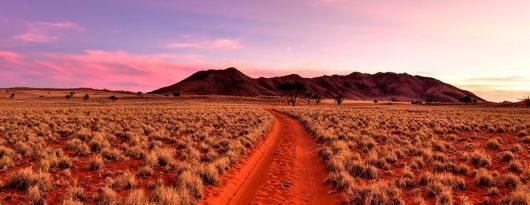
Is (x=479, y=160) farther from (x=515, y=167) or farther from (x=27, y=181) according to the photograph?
(x=27, y=181)

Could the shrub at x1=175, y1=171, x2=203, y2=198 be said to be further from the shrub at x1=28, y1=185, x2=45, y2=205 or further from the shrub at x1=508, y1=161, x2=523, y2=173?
the shrub at x1=508, y1=161, x2=523, y2=173

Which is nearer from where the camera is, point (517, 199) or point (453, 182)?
point (517, 199)

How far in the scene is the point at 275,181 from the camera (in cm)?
1218

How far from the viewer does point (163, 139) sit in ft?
72.6

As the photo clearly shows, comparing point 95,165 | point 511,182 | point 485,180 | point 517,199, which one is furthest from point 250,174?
point 511,182

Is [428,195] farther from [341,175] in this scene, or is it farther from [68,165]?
[68,165]

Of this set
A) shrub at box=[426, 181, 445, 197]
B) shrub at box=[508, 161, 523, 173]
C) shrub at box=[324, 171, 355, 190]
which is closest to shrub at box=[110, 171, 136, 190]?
shrub at box=[324, 171, 355, 190]

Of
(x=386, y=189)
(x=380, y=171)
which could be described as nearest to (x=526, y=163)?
(x=380, y=171)

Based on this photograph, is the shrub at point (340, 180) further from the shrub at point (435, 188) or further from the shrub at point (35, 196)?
the shrub at point (35, 196)

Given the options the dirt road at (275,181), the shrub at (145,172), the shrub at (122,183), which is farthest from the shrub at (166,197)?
the shrub at (145,172)

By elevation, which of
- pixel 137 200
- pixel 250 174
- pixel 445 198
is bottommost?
pixel 250 174

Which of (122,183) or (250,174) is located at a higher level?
(122,183)

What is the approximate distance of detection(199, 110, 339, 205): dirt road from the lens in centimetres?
1028

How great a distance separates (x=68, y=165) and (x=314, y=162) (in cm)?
928
